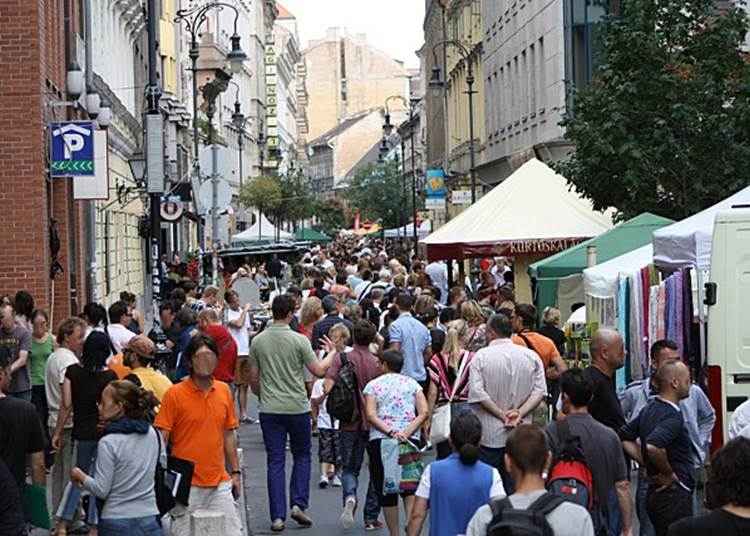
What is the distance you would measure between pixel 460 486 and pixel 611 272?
10.3 metres

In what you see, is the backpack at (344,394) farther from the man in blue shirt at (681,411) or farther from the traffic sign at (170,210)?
the traffic sign at (170,210)

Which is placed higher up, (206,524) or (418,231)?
(418,231)

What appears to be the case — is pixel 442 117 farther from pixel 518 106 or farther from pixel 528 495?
pixel 528 495

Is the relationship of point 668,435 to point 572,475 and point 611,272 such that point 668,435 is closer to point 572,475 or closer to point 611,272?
point 572,475

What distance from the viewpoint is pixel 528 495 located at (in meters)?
6.64

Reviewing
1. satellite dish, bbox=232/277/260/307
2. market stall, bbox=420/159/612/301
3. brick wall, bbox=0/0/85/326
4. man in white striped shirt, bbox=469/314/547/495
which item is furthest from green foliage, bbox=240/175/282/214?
man in white striped shirt, bbox=469/314/547/495

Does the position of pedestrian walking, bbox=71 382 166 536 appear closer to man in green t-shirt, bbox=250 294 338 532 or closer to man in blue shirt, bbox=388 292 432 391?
man in green t-shirt, bbox=250 294 338 532

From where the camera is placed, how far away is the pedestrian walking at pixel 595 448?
28.5 feet

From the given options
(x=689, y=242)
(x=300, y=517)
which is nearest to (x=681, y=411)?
(x=300, y=517)

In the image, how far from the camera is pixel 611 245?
70.7 feet

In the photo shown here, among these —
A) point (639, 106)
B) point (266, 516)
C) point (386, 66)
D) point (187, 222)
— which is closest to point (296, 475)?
point (266, 516)

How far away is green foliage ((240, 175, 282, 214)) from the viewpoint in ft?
300

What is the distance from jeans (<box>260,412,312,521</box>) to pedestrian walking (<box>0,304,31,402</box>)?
2490 mm

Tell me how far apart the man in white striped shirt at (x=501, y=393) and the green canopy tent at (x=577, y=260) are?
31.5 ft
